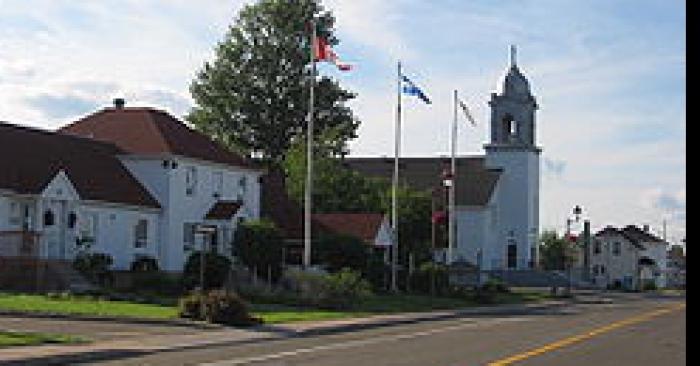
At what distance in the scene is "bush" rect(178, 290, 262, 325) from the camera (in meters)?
30.7

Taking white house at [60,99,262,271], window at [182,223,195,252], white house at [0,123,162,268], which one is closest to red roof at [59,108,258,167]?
white house at [60,99,262,271]

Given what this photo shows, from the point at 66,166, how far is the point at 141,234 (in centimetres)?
517

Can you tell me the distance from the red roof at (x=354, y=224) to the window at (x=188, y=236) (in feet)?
31.0

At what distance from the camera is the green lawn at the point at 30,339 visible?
2086 cm

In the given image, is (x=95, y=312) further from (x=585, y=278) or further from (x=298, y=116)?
(x=585, y=278)

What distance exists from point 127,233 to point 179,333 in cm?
2352

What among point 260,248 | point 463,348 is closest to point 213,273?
point 260,248

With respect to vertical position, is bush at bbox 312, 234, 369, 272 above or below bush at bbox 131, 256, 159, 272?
above

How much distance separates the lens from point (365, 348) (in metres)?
23.5

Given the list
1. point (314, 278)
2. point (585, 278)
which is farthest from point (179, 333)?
point (585, 278)

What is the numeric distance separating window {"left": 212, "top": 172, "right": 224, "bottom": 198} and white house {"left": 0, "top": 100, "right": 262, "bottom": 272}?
51 millimetres

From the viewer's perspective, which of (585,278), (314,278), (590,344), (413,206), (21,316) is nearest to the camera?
(590,344)

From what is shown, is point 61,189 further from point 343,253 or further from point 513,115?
point 513,115

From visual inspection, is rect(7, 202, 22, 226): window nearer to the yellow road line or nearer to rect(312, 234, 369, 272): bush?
rect(312, 234, 369, 272): bush
